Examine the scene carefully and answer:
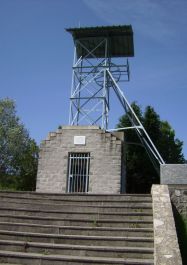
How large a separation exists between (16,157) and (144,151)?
9367mm

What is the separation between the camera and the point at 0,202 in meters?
8.04

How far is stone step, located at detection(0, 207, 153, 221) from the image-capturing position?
7065mm

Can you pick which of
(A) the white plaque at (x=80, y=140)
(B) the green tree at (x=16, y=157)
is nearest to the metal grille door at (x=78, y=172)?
(A) the white plaque at (x=80, y=140)

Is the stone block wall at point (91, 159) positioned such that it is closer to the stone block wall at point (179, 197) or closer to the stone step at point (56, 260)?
the stone block wall at point (179, 197)

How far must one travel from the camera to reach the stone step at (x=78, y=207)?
24.3 feet

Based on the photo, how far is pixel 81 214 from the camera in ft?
23.9

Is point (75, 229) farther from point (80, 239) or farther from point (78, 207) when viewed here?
point (78, 207)

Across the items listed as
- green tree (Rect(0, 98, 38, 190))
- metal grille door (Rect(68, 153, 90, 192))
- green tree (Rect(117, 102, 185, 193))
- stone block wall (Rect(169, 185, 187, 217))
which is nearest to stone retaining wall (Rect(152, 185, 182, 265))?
stone block wall (Rect(169, 185, 187, 217))

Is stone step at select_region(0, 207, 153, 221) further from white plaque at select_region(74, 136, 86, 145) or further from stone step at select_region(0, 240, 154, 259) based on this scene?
white plaque at select_region(74, 136, 86, 145)

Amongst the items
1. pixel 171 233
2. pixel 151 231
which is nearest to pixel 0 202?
pixel 151 231

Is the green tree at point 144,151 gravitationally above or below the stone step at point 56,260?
above

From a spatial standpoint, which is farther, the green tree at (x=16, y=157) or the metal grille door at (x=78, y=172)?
the green tree at (x=16, y=157)

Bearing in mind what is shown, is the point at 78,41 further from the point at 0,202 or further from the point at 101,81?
the point at 0,202

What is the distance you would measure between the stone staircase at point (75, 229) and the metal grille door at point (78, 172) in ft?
18.5
